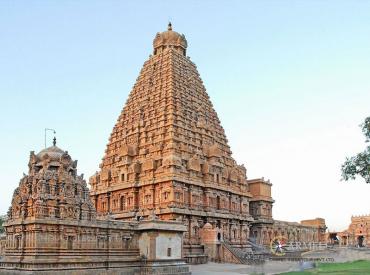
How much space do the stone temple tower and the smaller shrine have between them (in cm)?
1043

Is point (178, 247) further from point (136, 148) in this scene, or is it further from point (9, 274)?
point (136, 148)

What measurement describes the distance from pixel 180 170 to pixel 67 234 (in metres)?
19.4

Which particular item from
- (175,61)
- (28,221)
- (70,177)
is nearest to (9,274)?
(28,221)

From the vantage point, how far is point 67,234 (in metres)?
31.4

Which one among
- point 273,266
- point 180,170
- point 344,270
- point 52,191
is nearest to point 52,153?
point 52,191

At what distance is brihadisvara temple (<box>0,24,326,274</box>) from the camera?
1237 inches

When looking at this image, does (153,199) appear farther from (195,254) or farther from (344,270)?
(344,270)

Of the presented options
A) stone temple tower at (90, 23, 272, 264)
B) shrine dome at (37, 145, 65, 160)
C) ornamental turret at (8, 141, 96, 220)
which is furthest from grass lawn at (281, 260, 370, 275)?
shrine dome at (37, 145, 65, 160)

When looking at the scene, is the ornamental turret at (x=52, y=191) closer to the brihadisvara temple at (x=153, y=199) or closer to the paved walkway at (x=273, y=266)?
the brihadisvara temple at (x=153, y=199)

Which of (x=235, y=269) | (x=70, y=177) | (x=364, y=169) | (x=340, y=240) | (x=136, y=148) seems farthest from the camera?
(x=340, y=240)

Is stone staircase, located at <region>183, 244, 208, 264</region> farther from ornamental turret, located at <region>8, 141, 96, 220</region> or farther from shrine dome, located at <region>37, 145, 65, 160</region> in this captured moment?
shrine dome, located at <region>37, 145, 65, 160</region>

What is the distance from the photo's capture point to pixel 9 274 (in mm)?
30734

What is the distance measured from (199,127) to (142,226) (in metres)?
22.3

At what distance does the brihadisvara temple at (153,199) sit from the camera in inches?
1237
